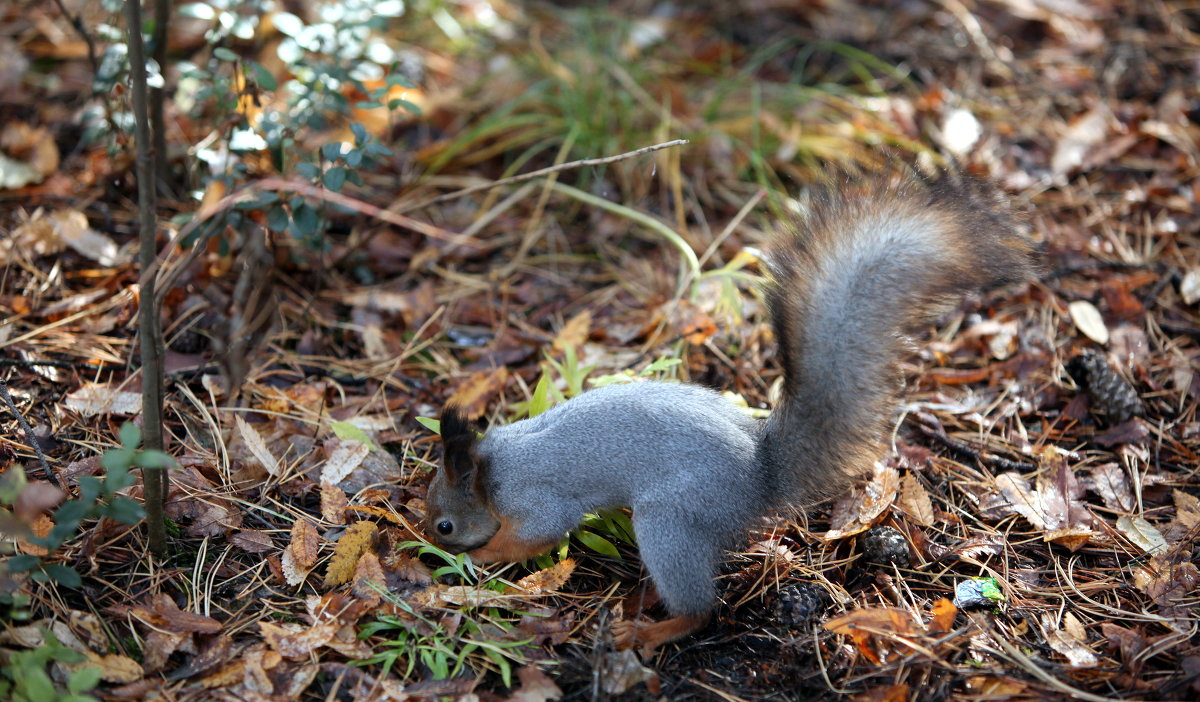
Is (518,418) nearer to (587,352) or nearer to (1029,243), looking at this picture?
(587,352)

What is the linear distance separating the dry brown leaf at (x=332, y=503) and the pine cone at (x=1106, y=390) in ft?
8.19

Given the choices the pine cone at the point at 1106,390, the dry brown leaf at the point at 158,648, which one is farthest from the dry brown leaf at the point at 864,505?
the dry brown leaf at the point at 158,648

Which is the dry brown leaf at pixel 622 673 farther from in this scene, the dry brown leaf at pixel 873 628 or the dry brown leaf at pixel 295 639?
the dry brown leaf at pixel 295 639

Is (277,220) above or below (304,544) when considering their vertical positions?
above

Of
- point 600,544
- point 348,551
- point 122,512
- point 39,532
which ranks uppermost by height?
point 122,512

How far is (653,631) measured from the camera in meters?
2.37

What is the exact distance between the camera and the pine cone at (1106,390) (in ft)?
10.0

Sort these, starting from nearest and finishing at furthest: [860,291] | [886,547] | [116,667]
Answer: [116,667] → [860,291] → [886,547]

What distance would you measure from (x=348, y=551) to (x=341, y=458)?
1.46ft

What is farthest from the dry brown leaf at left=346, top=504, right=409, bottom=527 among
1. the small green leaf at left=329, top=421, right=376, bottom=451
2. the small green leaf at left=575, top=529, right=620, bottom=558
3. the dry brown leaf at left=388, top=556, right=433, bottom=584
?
the small green leaf at left=575, top=529, right=620, bottom=558

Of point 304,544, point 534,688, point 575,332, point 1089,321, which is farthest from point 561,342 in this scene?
point 1089,321

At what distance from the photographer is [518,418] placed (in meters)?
3.13

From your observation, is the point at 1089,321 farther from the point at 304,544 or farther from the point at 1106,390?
the point at 304,544

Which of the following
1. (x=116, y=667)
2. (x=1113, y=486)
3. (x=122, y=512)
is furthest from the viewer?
(x=1113, y=486)
